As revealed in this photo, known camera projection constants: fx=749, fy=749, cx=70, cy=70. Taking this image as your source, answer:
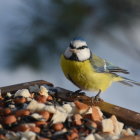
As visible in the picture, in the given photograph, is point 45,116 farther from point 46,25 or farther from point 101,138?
point 46,25

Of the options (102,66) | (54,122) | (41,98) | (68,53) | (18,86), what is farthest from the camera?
(102,66)

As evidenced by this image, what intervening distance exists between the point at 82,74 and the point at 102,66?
5.5 inches

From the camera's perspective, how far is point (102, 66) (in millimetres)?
3619

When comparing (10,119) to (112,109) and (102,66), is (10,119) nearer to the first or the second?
(112,109)

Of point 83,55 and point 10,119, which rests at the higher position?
point 83,55

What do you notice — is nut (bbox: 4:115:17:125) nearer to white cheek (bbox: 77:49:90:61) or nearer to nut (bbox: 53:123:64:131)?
nut (bbox: 53:123:64:131)

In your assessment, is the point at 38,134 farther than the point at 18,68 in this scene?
No

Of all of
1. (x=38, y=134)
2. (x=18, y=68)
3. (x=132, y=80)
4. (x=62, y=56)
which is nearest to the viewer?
(x=38, y=134)

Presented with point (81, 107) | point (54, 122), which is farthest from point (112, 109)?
point (54, 122)

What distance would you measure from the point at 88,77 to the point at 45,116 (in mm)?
748

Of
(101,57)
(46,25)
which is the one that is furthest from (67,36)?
(101,57)

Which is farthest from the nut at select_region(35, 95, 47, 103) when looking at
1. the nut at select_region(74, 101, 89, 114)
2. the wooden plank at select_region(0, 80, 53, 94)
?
the wooden plank at select_region(0, 80, 53, 94)

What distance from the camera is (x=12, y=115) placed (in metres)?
2.83

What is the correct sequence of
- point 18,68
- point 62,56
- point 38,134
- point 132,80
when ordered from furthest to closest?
point 132,80
point 62,56
point 18,68
point 38,134
